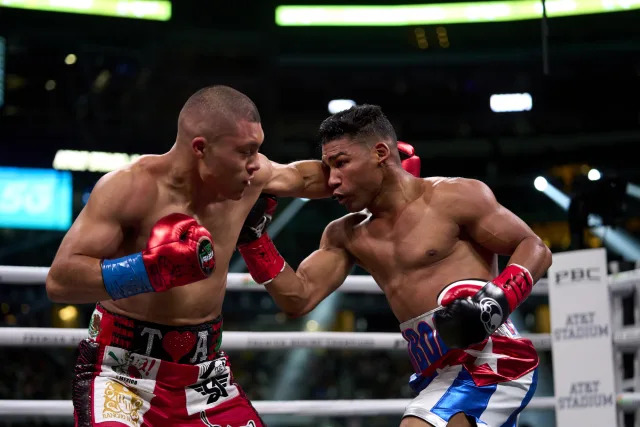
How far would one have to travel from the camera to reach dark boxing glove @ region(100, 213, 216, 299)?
2.25m

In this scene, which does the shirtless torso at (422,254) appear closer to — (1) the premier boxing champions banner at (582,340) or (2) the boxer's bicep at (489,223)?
(2) the boxer's bicep at (489,223)

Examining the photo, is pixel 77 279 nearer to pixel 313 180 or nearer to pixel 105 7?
pixel 313 180

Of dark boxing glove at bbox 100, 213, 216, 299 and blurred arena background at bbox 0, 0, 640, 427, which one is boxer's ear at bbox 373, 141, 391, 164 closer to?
dark boxing glove at bbox 100, 213, 216, 299

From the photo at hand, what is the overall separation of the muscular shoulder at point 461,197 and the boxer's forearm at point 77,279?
118 cm

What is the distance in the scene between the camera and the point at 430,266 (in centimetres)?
283

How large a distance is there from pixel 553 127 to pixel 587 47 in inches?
67.0

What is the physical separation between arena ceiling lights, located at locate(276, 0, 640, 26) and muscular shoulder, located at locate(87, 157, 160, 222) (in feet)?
41.5

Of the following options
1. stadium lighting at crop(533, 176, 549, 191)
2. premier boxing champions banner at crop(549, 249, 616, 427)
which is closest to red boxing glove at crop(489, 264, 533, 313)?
premier boxing champions banner at crop(549, 249, 616, 427)

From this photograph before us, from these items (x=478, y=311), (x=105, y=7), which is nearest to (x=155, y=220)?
(x=478, y=311)

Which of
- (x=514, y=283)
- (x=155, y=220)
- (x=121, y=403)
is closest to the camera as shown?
(x=121, y=403)

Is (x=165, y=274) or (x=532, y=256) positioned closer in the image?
(x=165, y=274)

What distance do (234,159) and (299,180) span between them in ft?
1.67

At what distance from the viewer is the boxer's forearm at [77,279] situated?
2275mm

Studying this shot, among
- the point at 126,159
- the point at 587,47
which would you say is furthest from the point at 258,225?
the point at 587,47
